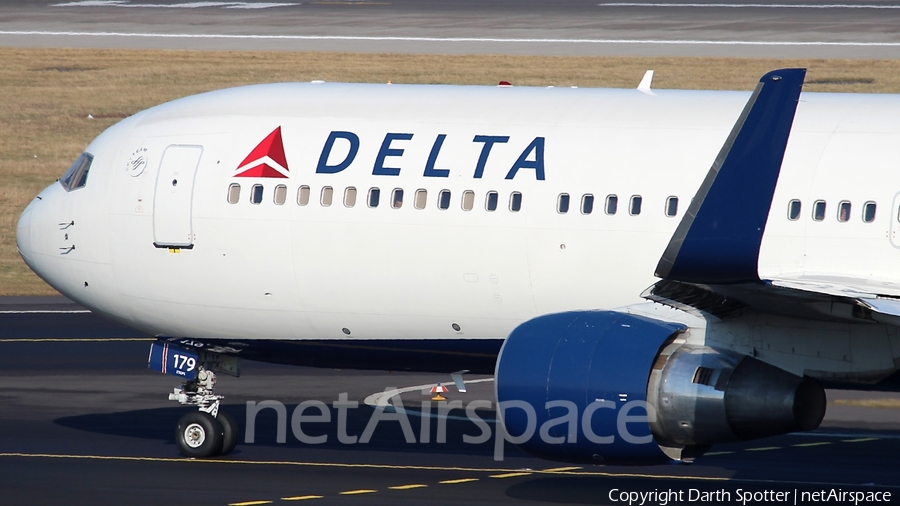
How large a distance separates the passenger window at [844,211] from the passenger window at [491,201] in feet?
14.4

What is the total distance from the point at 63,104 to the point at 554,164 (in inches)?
1716

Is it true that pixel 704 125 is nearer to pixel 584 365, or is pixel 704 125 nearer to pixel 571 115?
pixel 571 115

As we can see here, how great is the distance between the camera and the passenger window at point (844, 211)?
18172mm

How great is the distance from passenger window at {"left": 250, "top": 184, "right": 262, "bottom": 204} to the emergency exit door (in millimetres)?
946

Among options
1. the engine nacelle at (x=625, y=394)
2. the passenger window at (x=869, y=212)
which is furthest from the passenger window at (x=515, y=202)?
the passenger window at (x=869, y=212)

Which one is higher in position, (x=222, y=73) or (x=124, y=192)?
(x=222, y=73)

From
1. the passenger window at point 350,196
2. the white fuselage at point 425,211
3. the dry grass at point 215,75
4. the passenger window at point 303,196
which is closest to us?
the white fuselage at point 425,211

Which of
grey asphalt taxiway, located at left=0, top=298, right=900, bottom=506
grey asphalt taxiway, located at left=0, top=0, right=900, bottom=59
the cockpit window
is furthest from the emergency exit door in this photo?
grey asphalt taxiway, located at left=0, top=0, right=900, bottom=59

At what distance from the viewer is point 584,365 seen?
16.2 meters

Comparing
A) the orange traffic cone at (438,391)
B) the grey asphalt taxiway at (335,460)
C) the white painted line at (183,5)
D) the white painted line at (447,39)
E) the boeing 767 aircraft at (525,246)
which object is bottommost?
the grey asphalt taxiway at (335,460)

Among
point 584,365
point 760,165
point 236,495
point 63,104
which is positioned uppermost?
point 63,104

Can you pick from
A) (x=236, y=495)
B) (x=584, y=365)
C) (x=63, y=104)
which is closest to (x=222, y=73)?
(x=63, y=104)

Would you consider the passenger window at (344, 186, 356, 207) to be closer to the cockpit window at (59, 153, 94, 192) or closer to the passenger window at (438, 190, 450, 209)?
the passenger window at (438, 190, 450, 209)

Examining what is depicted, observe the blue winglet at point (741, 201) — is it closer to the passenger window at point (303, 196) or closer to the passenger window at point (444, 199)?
A: the passenger window at point (444, 199)
